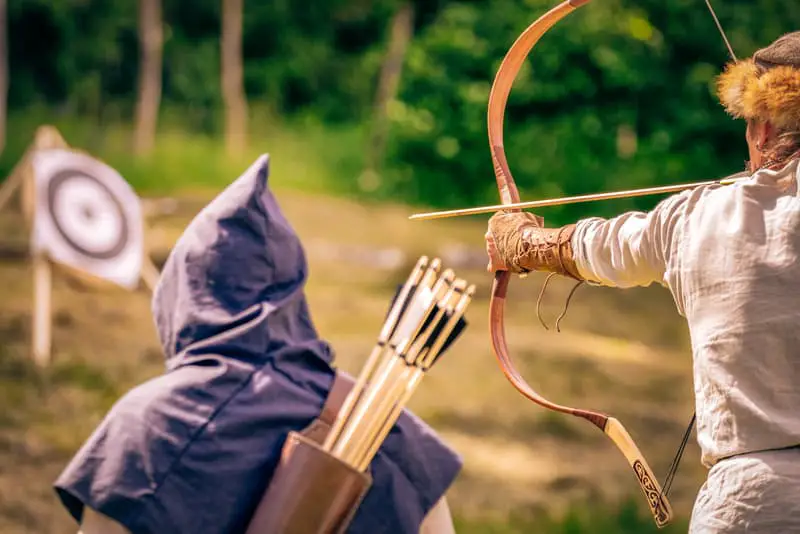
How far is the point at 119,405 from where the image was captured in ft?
5.02

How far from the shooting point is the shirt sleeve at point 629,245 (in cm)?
128

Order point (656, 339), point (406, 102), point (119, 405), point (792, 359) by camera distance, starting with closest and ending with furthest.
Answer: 1. point (792, 359)
2. point (119, 405)
3. point (656, 339)
4. point (406, 102)

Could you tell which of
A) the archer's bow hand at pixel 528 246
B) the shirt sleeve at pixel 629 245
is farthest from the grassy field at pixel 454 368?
the shirt sleeve at pixel 629 245

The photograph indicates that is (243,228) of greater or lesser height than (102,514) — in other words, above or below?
above

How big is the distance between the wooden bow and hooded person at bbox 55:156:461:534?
0.59 feet

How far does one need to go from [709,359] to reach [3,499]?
2522 millimetres

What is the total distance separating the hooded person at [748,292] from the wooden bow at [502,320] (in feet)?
0.29

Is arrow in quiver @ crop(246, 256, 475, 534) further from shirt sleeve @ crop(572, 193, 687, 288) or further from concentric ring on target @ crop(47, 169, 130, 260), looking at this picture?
concentric ring on target @ crop(47, 169, 130, 260)

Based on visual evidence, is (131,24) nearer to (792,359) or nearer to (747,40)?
(747,40)

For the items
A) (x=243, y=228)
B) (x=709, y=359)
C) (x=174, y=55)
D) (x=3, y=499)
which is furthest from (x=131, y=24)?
(x=709, y=359)

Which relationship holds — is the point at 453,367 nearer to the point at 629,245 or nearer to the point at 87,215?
the point at 87,215

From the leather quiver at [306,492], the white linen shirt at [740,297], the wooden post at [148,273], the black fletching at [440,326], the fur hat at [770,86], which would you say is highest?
the fur hat at [770,86]

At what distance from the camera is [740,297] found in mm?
1215

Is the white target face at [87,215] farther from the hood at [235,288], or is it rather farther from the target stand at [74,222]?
the hood at [235,288]
